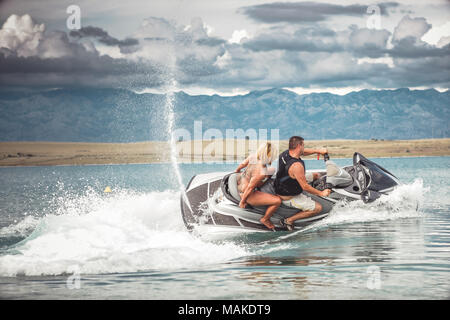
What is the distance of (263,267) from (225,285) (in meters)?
1.20

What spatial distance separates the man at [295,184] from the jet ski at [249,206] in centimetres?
15

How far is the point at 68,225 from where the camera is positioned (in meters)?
9.70

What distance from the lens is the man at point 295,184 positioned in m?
10.1

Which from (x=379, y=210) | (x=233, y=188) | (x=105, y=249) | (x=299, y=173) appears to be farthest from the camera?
(x=379, y=210)

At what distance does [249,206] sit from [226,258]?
189 centimetres

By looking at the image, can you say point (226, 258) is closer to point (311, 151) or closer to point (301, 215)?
point (301, 215)

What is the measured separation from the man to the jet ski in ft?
0.49

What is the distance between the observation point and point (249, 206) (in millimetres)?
10547

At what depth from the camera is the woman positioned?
391 inches

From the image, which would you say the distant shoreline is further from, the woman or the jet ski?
the woman

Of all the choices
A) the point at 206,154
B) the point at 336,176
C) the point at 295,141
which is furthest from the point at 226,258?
the point at 206,154

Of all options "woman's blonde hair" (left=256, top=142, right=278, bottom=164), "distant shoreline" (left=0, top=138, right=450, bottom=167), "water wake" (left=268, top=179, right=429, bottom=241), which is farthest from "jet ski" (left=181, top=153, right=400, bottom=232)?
"distant shoreline" (left=0, top=138, right=450, bottom=167)

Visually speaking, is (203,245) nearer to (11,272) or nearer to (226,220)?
(226,220)

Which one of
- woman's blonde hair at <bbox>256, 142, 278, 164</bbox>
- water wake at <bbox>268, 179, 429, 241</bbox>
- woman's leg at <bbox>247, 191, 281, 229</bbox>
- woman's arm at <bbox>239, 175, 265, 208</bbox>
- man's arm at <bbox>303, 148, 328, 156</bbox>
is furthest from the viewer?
water wake at <bbox>268, 179, 429, 241</bbox>
